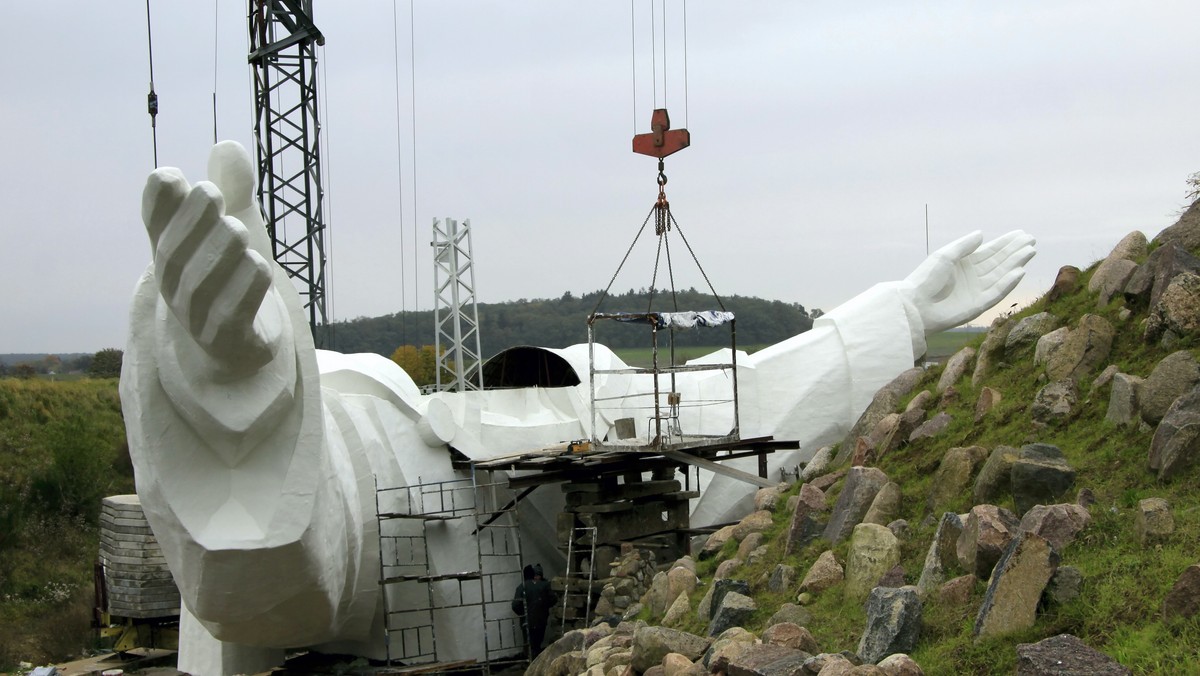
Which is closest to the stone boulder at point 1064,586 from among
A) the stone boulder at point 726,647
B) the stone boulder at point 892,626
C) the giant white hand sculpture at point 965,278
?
the stone boulder at point 892,626

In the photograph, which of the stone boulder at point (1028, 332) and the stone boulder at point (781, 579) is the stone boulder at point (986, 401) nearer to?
the stone boulder at point (1028, 332)

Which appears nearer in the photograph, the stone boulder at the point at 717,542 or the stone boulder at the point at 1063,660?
the stone boulder at the point at 1063,660

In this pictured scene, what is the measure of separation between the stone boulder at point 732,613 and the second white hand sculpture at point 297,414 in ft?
11.1

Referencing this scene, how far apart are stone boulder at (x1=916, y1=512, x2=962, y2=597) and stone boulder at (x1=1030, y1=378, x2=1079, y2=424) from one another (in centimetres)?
159

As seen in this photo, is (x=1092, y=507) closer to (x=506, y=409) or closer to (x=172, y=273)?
(x=172, y=273)

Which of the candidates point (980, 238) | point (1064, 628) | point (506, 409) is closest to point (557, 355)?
point (506, 409)

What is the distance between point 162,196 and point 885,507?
201 inches

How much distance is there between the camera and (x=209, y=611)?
34.1 feet

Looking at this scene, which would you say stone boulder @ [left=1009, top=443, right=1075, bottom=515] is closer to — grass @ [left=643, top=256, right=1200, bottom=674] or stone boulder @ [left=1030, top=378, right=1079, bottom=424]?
grass @ [left=643, top=256, right=1200, bottom=674]

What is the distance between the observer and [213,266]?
314 inches

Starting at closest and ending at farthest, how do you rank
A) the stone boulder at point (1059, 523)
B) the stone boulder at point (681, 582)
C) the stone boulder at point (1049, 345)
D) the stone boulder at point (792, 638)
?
the stone boulder at point (1059, 523), the stone boulder at point (792, 638), the stone boulder at point (1049, 345), the stone boulder at point (681, 582)

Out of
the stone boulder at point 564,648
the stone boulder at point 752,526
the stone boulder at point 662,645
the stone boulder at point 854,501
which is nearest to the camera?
the stone boulder at point 662,645

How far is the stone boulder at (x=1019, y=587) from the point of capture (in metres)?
6.37

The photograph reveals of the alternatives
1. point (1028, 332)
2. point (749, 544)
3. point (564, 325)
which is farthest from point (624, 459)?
point (564, 325)
